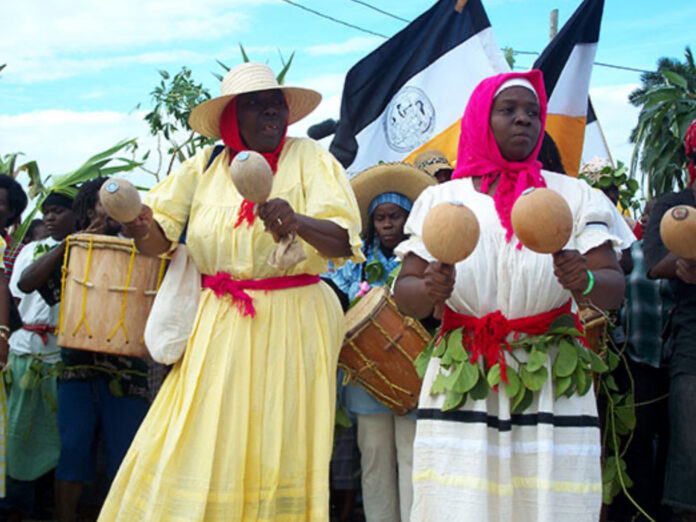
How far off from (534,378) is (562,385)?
100mm

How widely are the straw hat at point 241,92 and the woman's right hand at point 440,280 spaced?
133cm

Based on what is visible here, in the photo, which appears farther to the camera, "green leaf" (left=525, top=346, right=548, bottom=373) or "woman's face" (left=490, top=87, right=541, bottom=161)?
"woman's face" (left=490, top=87, right=541, bottom=161)

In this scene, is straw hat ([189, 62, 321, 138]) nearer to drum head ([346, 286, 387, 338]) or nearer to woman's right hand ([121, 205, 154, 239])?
woman's right hand ([121, 205, 154, 239])

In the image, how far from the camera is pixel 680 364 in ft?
12.8

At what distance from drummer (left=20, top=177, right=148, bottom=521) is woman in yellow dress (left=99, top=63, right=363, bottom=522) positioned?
1297 millimetres

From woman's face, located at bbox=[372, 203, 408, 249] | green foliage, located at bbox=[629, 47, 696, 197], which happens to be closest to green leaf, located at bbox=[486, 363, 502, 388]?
woman's face, located at bbox=[372, 203, 408, 249]

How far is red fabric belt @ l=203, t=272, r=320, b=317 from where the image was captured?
11.4 ft

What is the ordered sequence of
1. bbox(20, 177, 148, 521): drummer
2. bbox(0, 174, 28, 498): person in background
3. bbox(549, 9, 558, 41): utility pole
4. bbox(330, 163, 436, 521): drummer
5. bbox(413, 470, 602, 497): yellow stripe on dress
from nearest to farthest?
bbox(413, 470, 602, 497): yellow stripe on dress → bbox(0, 174, 28, 498): person in background → bbox(330, 163, 436, 521): drummer → bbox(20, 177, 148, 521): drummer → bbox(549, 9, 558, 41): utility pole

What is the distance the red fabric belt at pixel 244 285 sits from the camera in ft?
11.4

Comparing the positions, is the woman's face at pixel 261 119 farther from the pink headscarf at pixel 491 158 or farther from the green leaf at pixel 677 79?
the green leaf at pixel 677 79

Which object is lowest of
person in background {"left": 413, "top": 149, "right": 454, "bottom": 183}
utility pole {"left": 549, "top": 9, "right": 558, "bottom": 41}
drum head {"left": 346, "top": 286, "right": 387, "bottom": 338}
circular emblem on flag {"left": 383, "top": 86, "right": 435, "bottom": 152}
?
drum head {"left": 346, "top": 286, "right": 387, "bottom": 338}

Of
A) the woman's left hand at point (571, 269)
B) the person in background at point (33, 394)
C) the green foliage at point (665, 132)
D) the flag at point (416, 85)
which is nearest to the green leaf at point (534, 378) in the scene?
the woman's left hand at point (571, 269)

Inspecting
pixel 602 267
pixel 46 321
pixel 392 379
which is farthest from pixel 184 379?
pixel 46 321

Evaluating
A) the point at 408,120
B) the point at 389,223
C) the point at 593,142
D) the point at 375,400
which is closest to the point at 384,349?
the point at 375,400
